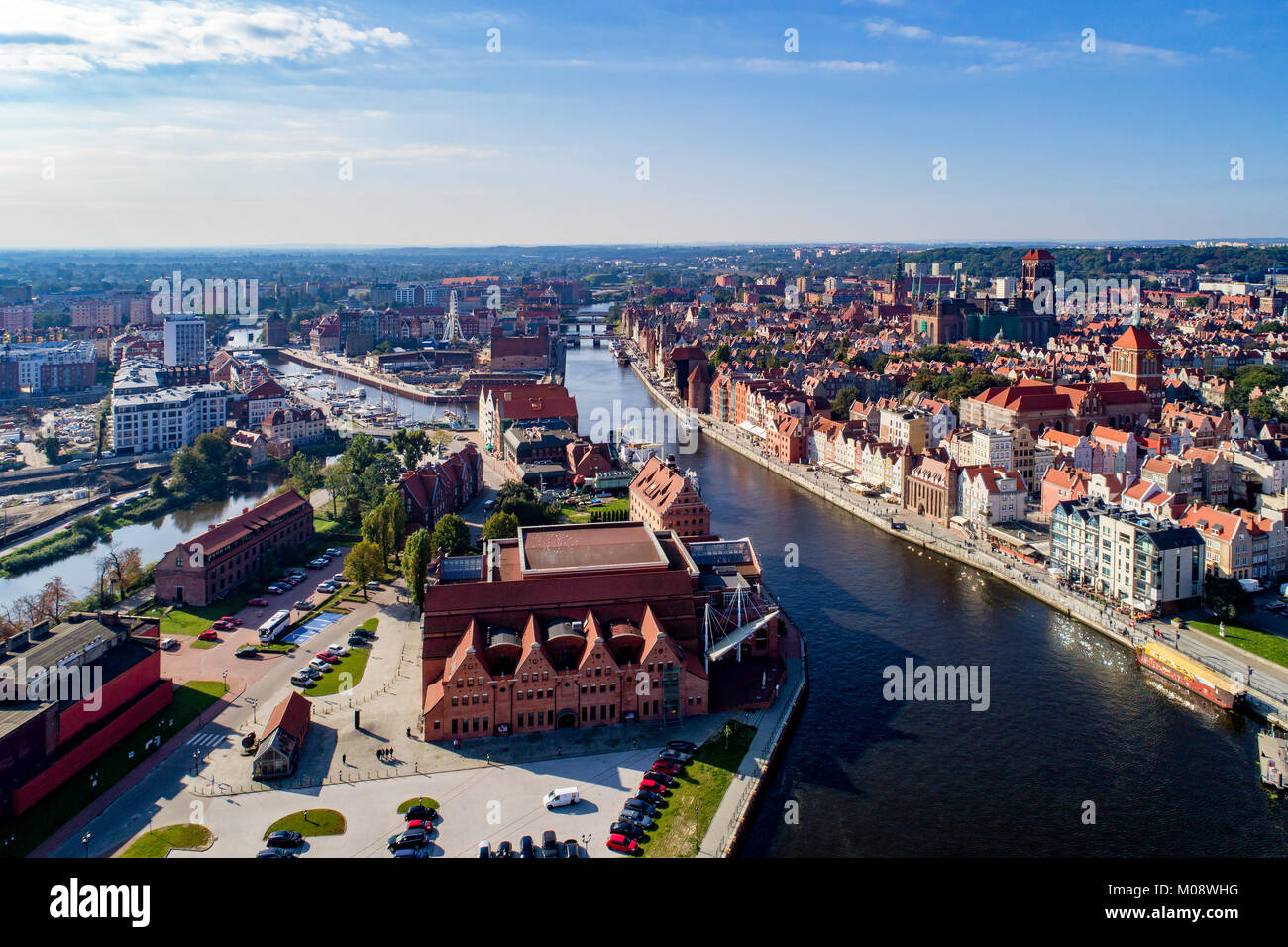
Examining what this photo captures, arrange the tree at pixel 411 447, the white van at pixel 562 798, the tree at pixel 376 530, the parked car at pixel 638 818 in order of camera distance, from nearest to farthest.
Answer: the parked car at pixel 638 818 < the white van at pixel 562 798 < the tree at pixel 376 530 < the tree at pixel 411 447

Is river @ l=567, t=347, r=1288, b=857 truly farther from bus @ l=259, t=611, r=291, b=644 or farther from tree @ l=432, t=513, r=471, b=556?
bus @ l=259, t=611, r=291, b=644

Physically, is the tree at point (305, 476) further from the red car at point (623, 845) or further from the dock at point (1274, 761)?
the dock at point (1274, 761)

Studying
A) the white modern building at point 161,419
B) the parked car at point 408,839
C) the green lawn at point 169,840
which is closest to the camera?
the green lawn at point 169,840

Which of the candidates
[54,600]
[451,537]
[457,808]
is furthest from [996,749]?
[54,600]

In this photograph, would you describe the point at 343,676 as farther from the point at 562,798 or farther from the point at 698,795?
the point at 698,795

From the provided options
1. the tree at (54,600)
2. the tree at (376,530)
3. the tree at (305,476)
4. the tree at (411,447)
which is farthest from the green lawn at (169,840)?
the tree at (411,447)

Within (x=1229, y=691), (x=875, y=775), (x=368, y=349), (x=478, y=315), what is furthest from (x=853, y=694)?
(x=478, y=315)
